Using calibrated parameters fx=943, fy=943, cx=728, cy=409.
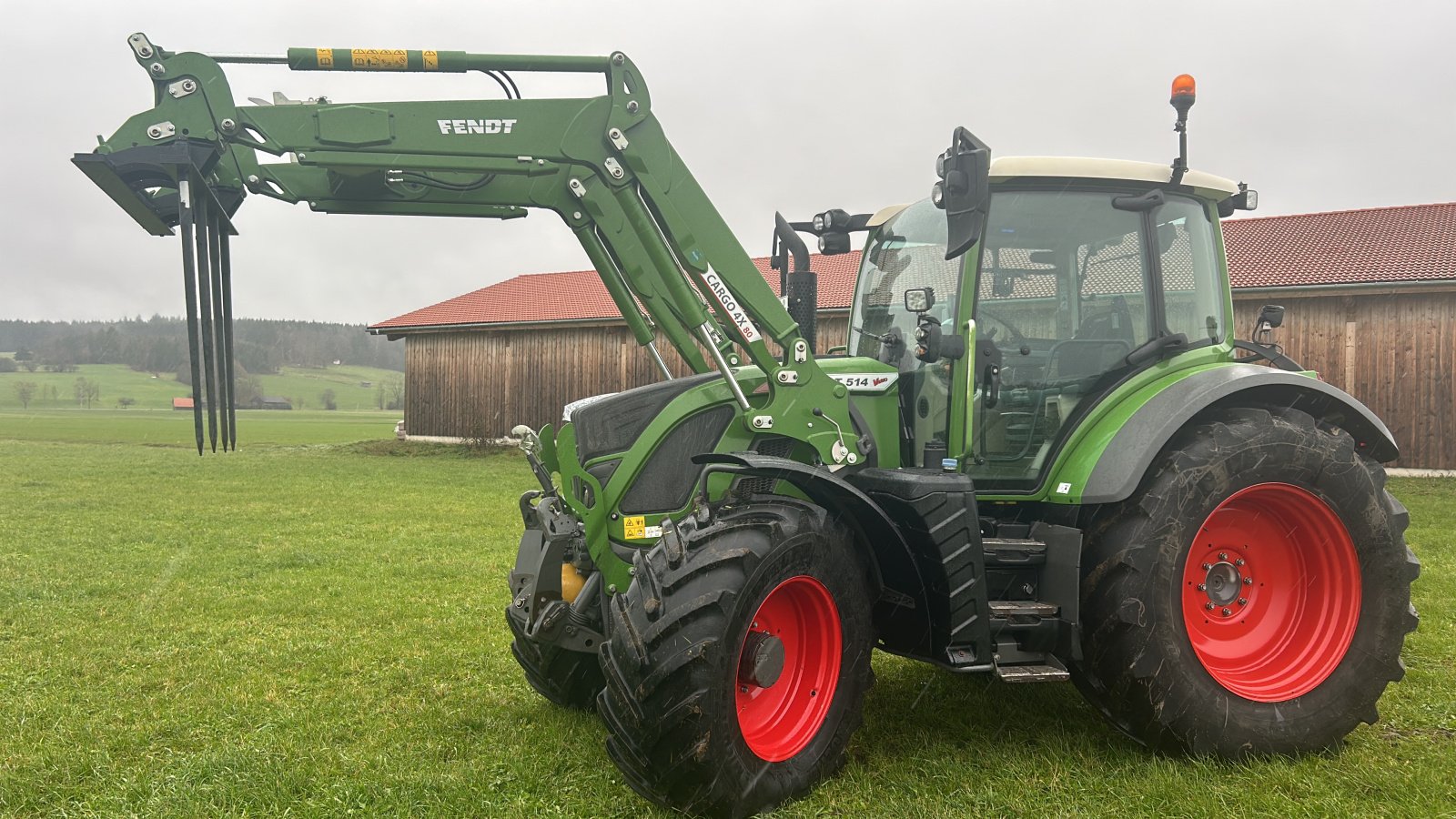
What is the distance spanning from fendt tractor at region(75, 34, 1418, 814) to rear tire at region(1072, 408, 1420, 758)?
0.5 inches

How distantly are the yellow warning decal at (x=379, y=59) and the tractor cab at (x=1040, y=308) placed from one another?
2.49 meters

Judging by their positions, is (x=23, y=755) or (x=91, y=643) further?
(x=91, y=643)

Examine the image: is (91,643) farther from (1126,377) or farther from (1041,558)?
(1126,377)

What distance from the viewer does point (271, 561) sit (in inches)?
353

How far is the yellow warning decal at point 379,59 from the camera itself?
382 centimetres

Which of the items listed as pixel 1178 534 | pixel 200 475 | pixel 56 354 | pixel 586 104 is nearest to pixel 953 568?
pixel 1178 534

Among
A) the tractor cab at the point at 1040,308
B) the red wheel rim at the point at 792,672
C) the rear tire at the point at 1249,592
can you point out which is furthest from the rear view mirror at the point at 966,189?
the red wheel rim at the point at 792,672

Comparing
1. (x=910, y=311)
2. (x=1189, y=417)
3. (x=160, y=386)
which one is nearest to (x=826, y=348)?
(x=910, y=311)

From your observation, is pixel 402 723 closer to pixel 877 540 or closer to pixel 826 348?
pixel 877 540

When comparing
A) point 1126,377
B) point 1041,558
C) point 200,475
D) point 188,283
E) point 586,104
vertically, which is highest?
point 586,104

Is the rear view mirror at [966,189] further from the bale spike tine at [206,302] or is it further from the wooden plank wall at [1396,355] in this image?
the wooden plank wall at [1396,355]

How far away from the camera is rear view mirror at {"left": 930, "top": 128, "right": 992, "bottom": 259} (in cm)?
381

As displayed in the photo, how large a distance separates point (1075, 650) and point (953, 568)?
28.7 inches

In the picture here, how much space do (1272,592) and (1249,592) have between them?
14 centimetres
